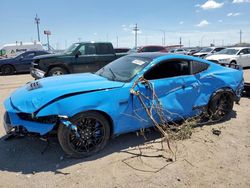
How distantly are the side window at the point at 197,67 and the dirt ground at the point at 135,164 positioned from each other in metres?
1.24

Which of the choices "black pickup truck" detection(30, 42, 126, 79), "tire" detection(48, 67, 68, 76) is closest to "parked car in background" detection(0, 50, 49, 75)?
"black pickup truck" detection(30, 42, 126, 79)

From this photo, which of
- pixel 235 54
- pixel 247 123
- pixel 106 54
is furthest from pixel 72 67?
pixel 235 54

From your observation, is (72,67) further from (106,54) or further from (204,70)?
(204,70)

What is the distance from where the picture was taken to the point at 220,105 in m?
4.91

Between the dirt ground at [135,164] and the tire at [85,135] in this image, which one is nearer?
the dirt ground at [135,164]

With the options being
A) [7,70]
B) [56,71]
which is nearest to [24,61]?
[7,70]

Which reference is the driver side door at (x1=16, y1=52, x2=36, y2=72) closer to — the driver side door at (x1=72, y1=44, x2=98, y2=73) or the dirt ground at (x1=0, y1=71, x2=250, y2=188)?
the driver side door at (x1=72, y1=44, x2=98, y2=73)

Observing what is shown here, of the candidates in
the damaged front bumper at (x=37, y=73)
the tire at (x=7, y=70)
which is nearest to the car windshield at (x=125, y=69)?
the damaged front bumper at (x=37, y=73)

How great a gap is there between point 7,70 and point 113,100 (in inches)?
519

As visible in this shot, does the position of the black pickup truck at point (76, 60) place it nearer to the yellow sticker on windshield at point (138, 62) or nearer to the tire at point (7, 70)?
the yellow sticker on windshield at point (138, 62)

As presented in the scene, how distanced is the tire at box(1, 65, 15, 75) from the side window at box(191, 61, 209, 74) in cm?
1310

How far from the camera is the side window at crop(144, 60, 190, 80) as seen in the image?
408 cm

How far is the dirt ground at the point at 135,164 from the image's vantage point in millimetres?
2986

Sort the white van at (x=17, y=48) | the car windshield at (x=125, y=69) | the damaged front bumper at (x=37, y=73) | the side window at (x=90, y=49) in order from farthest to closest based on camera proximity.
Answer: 1. the white van at (x=17, y=48)
2. the side window at (x=90, y=49)
3. the damaged front bumper at (x=37, y=73)
4. the car windshield at (x=125, y=69)
